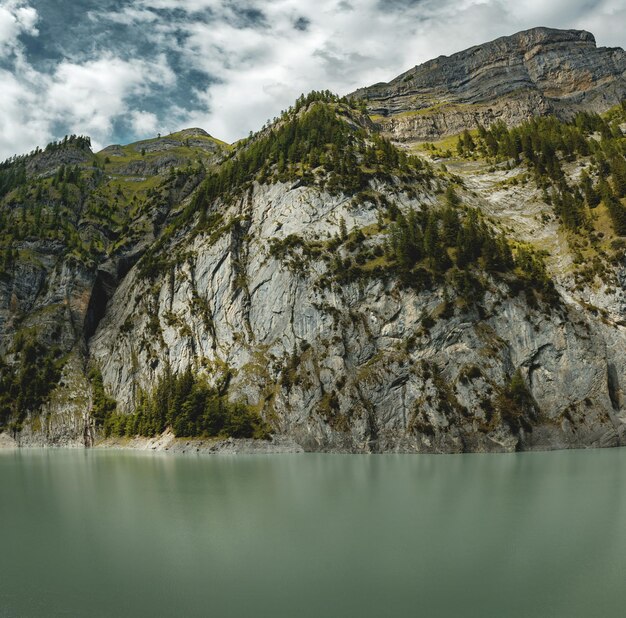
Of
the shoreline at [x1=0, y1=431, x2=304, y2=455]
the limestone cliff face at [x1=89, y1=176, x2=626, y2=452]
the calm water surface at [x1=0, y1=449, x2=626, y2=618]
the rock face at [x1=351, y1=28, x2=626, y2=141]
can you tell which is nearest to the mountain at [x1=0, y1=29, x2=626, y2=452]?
the limestone cliff face at [x1=89, y1=176, x2=626, y2=452]

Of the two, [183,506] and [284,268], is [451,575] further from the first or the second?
[284,268]

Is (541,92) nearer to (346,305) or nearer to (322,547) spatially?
(346,305)

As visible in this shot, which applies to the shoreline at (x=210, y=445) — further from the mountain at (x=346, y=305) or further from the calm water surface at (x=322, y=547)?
the calm water surface at (x=322, y=547)

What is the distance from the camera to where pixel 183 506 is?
3181 centimetres

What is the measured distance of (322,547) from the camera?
2214 centimetres

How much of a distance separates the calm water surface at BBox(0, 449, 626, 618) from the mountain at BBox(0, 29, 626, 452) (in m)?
28.7

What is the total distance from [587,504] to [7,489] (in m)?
43.9

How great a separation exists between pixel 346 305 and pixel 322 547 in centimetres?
6362

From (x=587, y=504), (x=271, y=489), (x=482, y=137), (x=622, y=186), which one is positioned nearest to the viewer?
(x=587, y=504)

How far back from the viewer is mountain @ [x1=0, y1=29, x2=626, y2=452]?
70625 mm

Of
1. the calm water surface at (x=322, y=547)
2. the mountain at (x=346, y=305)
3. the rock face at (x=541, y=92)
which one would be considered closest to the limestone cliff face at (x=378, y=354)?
the mountain at (x=346, y=305)

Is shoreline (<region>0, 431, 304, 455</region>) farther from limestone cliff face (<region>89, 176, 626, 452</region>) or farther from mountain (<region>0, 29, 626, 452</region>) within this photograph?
limestone cliff face (<region>89, 176, 626, 452</region>)

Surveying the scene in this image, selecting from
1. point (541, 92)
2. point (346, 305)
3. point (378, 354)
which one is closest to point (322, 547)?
point (378, 354)

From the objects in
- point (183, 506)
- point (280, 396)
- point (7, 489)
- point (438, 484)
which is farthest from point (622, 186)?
point (7, 489)
